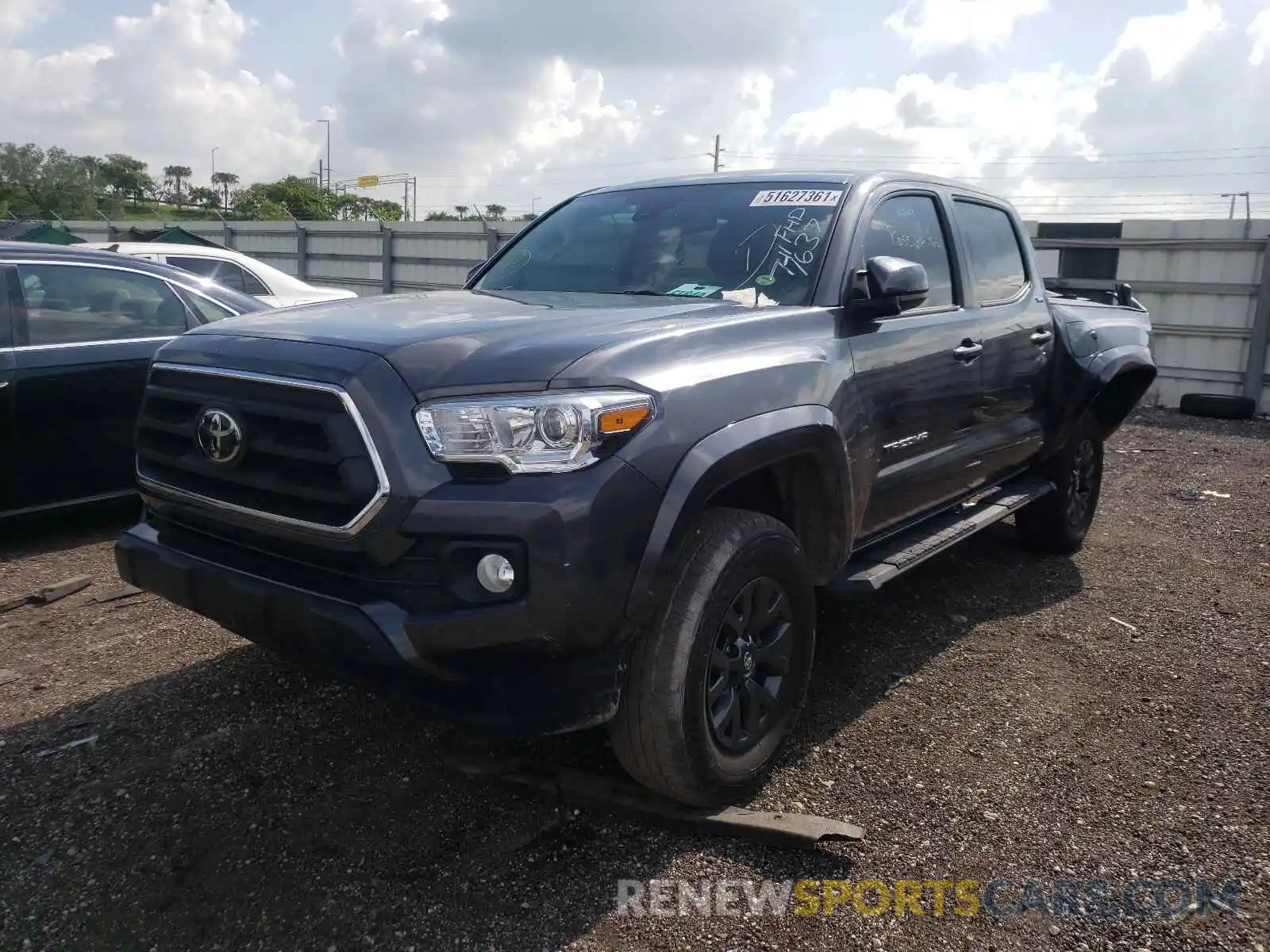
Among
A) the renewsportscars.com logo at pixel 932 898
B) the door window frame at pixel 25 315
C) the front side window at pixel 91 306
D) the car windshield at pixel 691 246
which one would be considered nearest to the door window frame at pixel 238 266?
the front side window at pixel 91 306

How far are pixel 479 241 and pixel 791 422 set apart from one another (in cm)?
1489

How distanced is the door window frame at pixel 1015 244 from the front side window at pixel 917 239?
0.16 meters

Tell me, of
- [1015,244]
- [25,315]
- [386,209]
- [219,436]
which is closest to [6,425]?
[25,315]

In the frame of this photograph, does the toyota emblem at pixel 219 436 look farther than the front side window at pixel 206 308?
No

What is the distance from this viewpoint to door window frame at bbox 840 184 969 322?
363cm

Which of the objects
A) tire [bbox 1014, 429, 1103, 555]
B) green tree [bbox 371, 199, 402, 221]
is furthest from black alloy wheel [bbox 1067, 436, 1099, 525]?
green tree [bbox 371, 199, 402, 221]

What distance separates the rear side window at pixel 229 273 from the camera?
29.6 feet

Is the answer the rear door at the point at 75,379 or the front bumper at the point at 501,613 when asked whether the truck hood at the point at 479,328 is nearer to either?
the front bumper at the point at 501,613

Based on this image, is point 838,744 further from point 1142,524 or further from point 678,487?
point 1142,524

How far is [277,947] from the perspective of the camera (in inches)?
93.9

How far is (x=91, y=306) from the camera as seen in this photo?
544 cm

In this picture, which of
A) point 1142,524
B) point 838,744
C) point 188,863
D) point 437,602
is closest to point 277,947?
point 188,863

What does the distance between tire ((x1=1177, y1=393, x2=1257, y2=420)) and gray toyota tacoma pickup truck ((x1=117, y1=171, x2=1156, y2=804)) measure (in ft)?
28.7

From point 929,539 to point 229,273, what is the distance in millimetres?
7182
